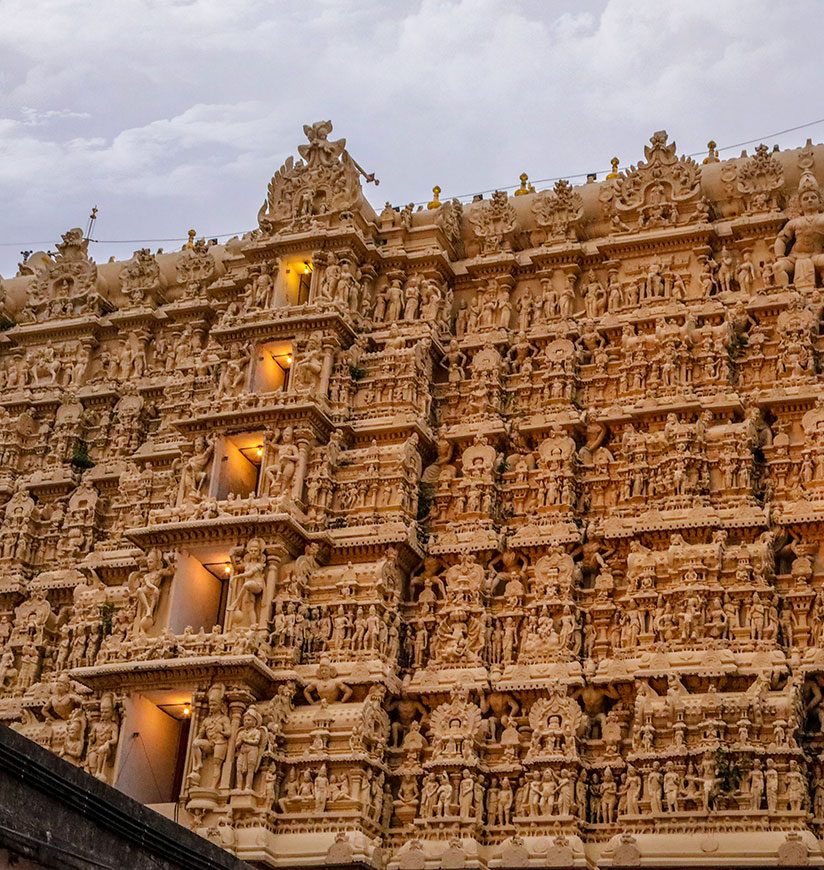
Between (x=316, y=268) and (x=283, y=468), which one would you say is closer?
(x=283, y=468)

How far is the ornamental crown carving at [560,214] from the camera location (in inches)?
1190

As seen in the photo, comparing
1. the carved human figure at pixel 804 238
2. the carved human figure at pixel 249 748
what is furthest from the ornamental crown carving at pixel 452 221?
the carved human figure at pixel 249 748

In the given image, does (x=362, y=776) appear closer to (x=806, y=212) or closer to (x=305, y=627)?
(x=305, y=627)

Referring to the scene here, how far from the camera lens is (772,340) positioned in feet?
89.1

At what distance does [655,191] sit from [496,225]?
3640mm

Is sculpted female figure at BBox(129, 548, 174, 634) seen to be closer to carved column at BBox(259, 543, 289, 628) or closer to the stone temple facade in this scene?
the stone temple facade

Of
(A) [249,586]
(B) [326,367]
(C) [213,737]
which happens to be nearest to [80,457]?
(B) [326,367]

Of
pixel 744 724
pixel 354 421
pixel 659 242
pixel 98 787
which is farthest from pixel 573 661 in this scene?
pixel 98 787

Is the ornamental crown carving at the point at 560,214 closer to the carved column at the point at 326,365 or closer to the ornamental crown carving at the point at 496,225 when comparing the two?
the ornamental crown carving at the point at 496,225

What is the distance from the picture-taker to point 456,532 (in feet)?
88.5

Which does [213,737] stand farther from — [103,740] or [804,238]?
[804,238]

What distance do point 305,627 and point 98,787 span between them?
37.9 ft

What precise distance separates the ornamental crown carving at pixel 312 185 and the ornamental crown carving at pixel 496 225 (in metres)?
2.92

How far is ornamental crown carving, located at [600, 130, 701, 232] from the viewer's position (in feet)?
95.8
